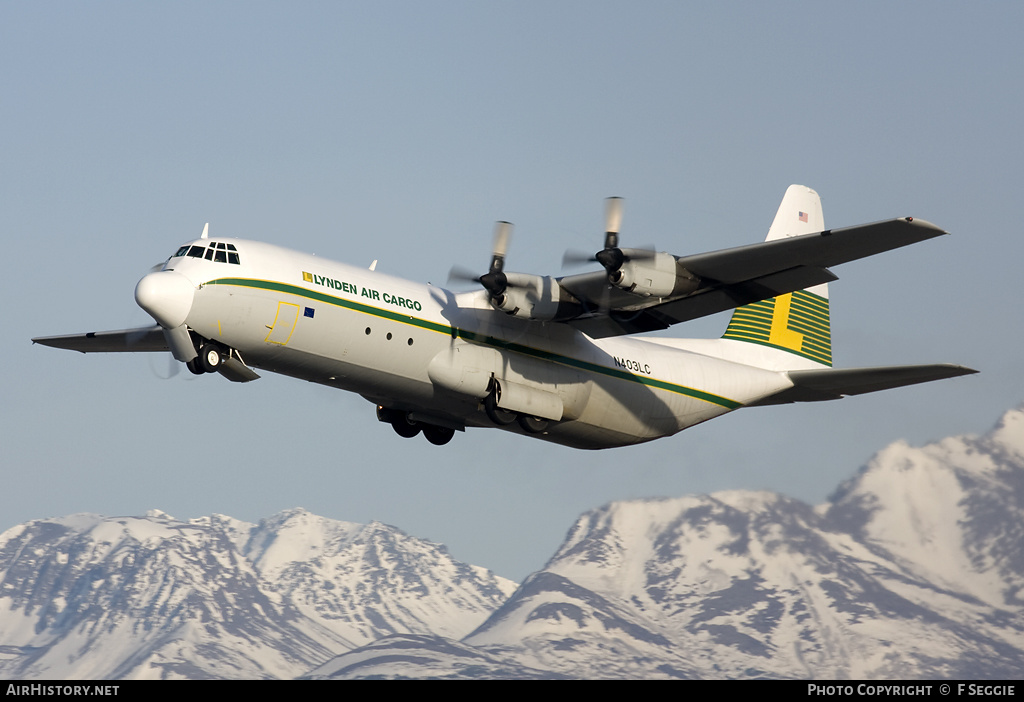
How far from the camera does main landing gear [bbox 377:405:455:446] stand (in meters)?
25.3

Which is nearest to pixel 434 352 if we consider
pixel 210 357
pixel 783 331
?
pixel 210 357

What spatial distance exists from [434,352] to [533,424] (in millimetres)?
2656

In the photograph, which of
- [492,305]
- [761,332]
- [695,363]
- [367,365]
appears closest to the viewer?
[367,365]

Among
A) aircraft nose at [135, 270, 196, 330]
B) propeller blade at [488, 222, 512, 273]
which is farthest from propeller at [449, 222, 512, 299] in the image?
aircraft nose at [135, 270, 196, 330]

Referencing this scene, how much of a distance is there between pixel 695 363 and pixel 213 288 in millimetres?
10872

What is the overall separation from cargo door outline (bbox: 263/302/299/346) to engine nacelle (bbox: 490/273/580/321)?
3906 millimetres

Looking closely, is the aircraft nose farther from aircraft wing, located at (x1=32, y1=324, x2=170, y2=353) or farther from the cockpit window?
aircraft wing, located at (x1=32, y1=324, x2=170, y2=353)

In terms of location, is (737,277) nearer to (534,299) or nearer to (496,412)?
(534,299)

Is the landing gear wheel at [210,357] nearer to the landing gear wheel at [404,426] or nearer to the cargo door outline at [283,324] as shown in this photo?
the cargo door outline at [283,324]

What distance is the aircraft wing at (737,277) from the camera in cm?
1994
